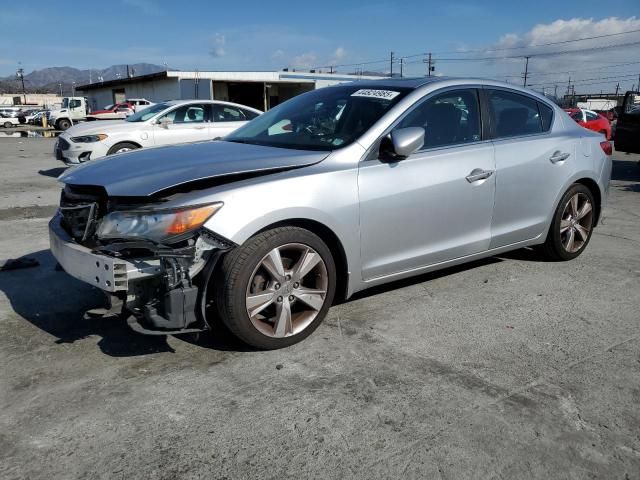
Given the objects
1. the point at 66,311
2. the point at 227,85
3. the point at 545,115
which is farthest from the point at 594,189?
the point at 227,85

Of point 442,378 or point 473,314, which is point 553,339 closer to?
point 473,314

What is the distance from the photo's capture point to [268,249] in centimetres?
316

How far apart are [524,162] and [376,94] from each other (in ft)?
4.47

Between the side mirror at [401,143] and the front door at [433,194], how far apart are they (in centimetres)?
7

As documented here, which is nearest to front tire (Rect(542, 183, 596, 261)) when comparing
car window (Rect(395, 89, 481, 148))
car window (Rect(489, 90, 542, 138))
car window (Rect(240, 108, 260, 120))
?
car window (Rect(489, 90, 542, 138))

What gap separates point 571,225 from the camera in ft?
16.8

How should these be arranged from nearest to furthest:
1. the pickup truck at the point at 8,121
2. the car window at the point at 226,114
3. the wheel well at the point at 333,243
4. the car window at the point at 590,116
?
the wheel well at the point at 333,243 < the car window at the point at 226,114 < the car window at the point at 590,116 < the pickup truck at the point at 8,121

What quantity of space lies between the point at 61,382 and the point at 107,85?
53.6m

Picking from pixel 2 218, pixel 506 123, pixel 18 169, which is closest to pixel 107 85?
pixel 18 169

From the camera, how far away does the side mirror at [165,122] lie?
1090 centimetres

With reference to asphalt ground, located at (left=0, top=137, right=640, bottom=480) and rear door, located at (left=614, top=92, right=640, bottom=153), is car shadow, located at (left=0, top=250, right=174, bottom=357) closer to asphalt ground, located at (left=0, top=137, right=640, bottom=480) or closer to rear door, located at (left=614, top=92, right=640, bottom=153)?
asphalt ground, located at (left=0, top=137, right=640, bottom=480)

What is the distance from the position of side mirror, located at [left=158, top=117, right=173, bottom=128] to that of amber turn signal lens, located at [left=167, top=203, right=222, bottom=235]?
27.9ft

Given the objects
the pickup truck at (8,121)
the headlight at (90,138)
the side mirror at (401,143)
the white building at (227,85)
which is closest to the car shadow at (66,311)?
the side mirror at (401,143)

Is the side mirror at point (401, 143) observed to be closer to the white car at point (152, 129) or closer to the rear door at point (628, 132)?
the white car at point (152, 129)
